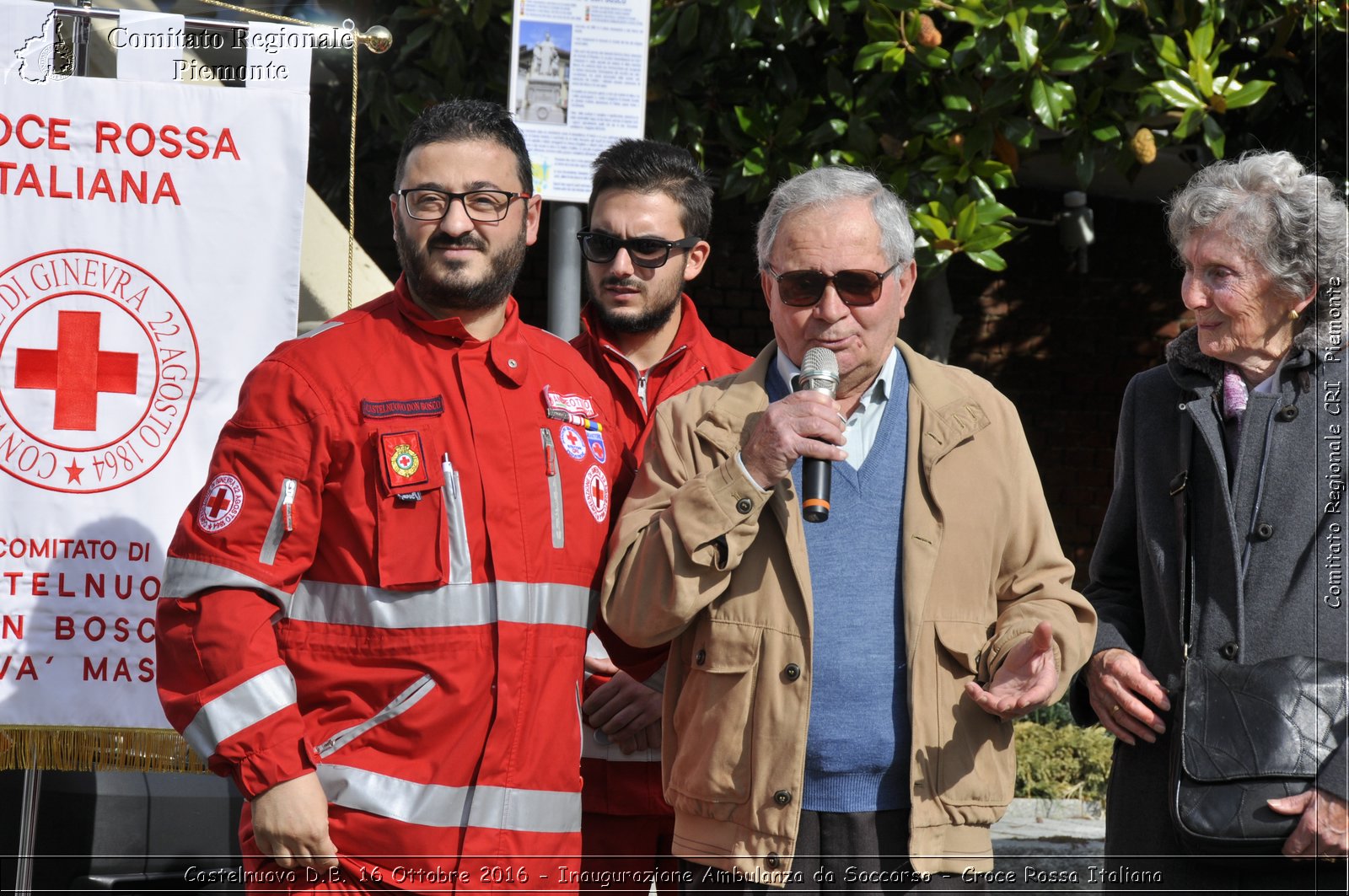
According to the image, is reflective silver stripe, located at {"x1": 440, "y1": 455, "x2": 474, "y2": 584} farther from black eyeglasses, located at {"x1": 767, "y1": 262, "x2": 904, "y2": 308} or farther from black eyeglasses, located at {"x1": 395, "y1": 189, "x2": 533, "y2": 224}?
black eyeglasses, located at {"x1": 767, "y1": 262, "x2": 904, "y2": 308}

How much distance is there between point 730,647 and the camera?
2549 mm

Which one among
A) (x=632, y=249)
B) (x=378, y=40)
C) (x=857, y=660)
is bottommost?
(x=857, y=660)

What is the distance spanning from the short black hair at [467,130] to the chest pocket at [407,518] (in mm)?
609

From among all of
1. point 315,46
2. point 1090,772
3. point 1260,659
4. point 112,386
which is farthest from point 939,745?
point 1090,772

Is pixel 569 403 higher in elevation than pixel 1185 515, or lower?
higher

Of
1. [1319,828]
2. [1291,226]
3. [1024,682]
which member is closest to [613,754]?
[1024,682]

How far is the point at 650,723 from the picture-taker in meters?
3.15

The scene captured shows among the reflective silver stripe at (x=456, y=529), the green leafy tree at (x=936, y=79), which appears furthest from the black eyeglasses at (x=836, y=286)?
the green leafy tree at (x=936, y=79)

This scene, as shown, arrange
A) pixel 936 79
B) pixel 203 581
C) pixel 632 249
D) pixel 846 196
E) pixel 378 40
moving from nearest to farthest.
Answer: pixel 203 581, pixel 846 196, pixel 632 249, pixel 378 40, pixel 936 79

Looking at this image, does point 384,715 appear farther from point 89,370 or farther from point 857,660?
point 89,370

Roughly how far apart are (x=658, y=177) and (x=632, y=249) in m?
0.23

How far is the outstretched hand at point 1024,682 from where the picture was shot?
2.41 metres

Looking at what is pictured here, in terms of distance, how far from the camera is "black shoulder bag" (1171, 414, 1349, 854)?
2.62 meters

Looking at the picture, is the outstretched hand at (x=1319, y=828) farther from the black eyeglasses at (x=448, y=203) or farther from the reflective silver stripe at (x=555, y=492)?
the black eyeglasses at (x=448, y=203)
